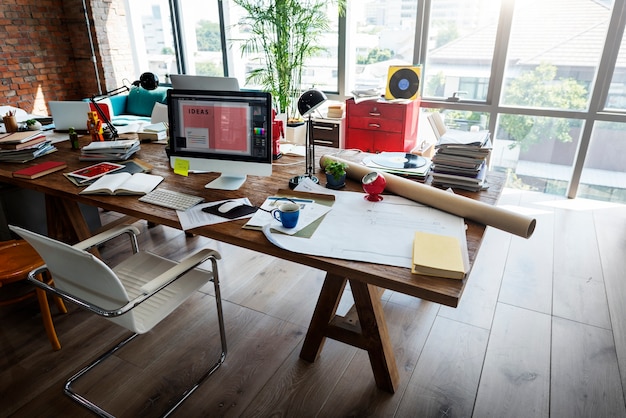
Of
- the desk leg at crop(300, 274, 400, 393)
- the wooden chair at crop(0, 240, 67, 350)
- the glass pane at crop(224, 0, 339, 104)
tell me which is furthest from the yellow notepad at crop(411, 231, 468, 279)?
the glass pane at crop(224, 0, 339, 104)

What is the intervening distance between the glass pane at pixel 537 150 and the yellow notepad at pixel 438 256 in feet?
10.3

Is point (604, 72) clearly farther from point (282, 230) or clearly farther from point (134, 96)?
point (134, 96)

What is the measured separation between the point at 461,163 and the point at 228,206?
1.01m

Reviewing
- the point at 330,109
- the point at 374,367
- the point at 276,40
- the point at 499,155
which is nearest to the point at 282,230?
the point at 374,367

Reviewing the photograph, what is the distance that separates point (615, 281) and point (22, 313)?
137 inches

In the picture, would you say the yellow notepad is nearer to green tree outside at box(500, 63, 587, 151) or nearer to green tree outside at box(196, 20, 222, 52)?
green tree outside at box(500, 63, 587, 151)

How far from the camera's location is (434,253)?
1.21m

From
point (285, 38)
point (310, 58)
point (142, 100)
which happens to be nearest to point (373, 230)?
point (285, 38)

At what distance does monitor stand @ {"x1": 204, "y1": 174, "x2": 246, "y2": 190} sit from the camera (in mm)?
1836

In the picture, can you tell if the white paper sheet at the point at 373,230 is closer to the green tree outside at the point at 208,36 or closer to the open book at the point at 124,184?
the open book at the point at 124,184

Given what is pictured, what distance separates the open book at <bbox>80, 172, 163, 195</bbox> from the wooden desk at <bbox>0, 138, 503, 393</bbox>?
0.11 ft

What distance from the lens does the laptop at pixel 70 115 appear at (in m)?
2.91

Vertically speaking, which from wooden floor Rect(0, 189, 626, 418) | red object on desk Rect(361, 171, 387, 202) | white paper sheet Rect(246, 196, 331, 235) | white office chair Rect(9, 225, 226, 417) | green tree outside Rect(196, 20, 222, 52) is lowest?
wooden floor Rect(0, 189, 626, 418)

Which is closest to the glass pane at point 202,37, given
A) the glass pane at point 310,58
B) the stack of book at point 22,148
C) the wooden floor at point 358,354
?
the glass pane at point 310,58
